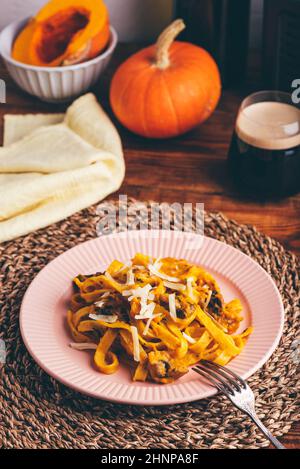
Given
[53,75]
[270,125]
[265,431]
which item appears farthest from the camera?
[53,75]

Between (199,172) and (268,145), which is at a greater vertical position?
(268,145)

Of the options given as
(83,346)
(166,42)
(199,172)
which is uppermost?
(166,42)

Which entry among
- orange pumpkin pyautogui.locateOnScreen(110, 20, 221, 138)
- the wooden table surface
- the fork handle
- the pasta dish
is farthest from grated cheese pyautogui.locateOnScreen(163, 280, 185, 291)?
orange pumpkin pyautogui.locateOnScreen(110, 20, 221, 138)

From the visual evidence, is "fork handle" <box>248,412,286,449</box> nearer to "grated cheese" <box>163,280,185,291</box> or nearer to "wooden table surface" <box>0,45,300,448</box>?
"grated cheese" <box>163,280,185,291</box>

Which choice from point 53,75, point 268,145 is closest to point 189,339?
point 268,145

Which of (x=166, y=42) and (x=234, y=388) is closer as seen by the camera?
(x=234, y=388)

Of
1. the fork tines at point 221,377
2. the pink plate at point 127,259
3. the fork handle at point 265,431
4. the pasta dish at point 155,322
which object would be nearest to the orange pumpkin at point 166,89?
the pink plate at point 127,259

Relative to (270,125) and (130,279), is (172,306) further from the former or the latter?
(270,125)

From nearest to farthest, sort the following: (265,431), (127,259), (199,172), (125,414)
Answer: (265,431)
(125,414)
(127,259)
(199,172)
